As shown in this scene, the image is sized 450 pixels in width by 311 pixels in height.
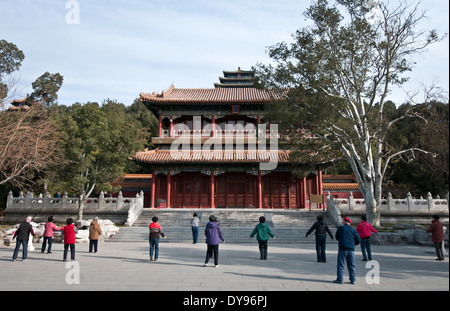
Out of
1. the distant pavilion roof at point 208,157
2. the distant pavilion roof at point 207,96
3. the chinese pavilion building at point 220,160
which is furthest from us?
the distant pavilion roof at point 207,96

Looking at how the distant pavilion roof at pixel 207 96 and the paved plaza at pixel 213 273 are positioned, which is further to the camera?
the distant pavilion roof at pixel 207 96

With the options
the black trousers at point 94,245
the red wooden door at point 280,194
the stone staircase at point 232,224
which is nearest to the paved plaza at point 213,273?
the black trousers at point 94,245

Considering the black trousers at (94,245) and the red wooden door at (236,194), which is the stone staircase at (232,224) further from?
the black trousers at (94,245)

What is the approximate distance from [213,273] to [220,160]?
45.9 feet

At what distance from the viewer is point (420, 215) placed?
60.6ft

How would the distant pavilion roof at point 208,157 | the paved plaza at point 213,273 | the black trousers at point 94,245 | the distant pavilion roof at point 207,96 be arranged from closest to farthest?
the paved plaza at point 213,273 < the black trousers at point 94,245 < the distant pavilion roof at point 208,157 < the distant pavilion roof at point 207,96

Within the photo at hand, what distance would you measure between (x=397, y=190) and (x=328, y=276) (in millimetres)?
21992

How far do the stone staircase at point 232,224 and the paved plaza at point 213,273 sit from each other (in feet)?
13.4

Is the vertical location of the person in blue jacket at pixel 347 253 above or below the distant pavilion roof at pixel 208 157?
below

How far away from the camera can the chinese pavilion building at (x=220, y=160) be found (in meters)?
21.5

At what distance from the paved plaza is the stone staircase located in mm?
4092

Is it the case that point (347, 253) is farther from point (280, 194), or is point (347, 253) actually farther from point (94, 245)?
point (280, 194)

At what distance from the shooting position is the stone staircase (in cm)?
1457

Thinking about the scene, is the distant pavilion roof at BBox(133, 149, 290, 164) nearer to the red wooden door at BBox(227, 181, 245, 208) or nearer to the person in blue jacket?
the red wooden door at BBox(227, 181, 245, 208)
